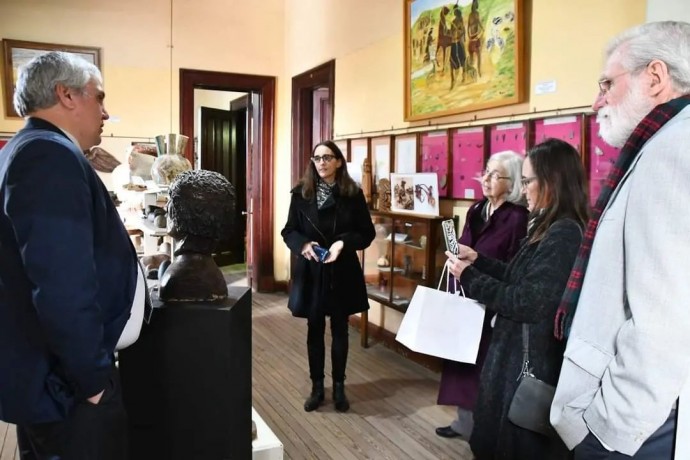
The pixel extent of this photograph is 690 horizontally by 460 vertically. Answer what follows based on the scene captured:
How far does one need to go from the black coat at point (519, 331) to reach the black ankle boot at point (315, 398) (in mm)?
1224

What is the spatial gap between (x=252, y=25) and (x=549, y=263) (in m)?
5.37

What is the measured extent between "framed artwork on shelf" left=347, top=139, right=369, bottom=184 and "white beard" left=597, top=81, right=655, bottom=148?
352cm

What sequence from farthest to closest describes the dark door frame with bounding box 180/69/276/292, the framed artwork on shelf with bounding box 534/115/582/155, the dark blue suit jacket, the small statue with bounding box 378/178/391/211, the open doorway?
the open doorway → the dark door frame with bounding box 180/69/276/292 → the small statue with bounding box 378/178/391/211 → the framed artwork on shelf with bounding box 534/115/582/155 → the dark blue suit jacket

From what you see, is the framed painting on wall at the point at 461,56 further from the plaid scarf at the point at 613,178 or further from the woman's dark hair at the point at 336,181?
the plaid scarf at the point at 613,178

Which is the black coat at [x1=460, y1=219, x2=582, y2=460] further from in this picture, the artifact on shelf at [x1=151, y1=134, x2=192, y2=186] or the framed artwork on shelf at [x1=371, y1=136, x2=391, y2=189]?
the framed artwork on shelf at [x1=371, y1=136, x2=391, y2=189]

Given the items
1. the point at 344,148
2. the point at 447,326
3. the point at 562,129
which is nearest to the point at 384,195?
the point at 344,148

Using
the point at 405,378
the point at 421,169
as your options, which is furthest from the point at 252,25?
the point at 405,378

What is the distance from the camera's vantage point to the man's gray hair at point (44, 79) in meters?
1.46

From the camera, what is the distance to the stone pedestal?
1751mm

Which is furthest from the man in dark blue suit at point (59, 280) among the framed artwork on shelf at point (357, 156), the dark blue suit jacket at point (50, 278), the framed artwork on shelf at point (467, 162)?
the framed artwork on shelf at point (357, 156)

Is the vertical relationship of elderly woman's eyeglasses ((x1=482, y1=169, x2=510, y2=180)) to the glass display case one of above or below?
above

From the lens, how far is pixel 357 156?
500 centimetres

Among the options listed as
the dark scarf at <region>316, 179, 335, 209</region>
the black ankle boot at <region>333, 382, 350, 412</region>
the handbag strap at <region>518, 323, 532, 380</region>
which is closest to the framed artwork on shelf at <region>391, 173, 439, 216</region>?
the dark scarf at <region>316, 179, 335, 209</region>

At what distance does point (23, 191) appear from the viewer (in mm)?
1284
